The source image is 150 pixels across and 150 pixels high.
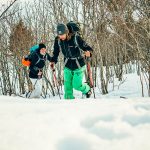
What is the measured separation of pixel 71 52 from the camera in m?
7.09

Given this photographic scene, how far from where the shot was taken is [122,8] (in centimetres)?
761

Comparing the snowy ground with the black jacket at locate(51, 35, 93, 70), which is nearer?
the snowy ground

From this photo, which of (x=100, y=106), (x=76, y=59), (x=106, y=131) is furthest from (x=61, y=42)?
(x=106, y=131)

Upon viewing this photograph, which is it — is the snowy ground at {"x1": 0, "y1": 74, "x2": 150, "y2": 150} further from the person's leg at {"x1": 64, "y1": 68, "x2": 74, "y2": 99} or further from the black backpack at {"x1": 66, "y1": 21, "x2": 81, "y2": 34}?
the person's leg at {"x1": 64, "y1": 68, "x2": 74, "y2": 99}

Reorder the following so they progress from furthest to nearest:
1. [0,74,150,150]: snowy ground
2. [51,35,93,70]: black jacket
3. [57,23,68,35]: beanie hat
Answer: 1. [51,35,93,70]: black jacket
2. [57,23,68,35]: beanie hat
3. [0,74,150,150]: snowy ground

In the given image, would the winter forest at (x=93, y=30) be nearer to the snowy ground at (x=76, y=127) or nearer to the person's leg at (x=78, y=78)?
the person's leg at (x=78, y=78)

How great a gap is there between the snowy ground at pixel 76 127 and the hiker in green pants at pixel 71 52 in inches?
154

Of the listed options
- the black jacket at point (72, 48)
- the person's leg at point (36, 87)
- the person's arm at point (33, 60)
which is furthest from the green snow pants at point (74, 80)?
the person's leg at point (36, 87)

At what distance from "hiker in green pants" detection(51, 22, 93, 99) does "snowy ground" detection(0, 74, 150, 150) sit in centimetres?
391

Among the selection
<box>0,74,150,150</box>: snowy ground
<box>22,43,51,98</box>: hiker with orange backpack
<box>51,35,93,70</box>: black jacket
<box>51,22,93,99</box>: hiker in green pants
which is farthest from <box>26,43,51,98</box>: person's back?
<box>0,74,150,150</box>: snowy ground

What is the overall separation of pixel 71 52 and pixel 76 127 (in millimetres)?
4658

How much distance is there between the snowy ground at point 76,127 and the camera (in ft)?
7.64

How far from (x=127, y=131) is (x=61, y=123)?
44 centimetres

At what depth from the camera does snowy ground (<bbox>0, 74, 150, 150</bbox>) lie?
7.64 feet
